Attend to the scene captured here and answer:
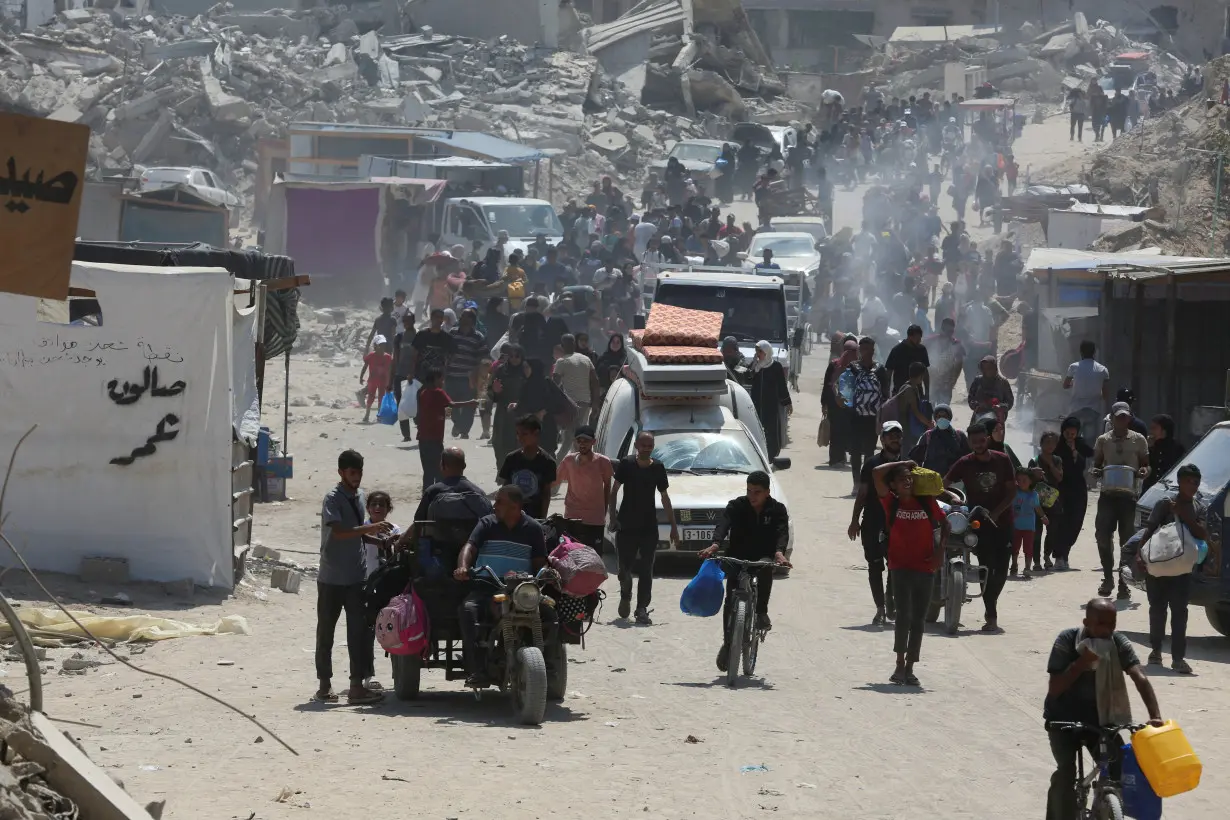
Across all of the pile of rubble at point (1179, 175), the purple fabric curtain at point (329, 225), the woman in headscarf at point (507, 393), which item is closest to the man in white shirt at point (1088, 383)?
the woman in headscarf at point (507, 393)

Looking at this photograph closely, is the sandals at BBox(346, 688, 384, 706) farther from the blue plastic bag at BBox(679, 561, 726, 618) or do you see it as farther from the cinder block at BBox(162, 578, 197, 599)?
the cinder block at BBox(162, 578, 197, 599)

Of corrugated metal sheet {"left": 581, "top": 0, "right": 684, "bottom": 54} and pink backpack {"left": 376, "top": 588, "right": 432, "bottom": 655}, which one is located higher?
corrugated metal sheet {"left": 581, "top": 0, "right": 684, "bottom": 54}

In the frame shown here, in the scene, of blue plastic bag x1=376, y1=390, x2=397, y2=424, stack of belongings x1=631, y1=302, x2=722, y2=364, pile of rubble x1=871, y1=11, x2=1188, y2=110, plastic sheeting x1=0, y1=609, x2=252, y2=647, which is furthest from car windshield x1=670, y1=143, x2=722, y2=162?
plastic sheeting x1=0, y1=609, x2=252, y2=647

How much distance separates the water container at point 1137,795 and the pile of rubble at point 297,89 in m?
40.0

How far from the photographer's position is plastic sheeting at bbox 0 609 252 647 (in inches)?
467

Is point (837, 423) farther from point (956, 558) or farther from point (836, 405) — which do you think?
point (956, 558)

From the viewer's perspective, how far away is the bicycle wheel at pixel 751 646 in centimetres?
1169

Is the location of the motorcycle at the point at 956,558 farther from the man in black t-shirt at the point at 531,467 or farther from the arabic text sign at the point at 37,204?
the arabic text sign at the point at 37,204

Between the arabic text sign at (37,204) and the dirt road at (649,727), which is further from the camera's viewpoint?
the dirt road at (649,727)

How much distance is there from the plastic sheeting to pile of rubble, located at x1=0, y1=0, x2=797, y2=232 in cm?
3329

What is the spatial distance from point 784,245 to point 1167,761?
2982 cm

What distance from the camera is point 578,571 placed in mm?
10203

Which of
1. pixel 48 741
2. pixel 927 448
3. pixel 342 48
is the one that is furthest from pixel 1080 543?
pixel 342 48

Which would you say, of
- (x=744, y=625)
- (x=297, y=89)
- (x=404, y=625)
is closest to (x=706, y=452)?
(x=744, y=625)
